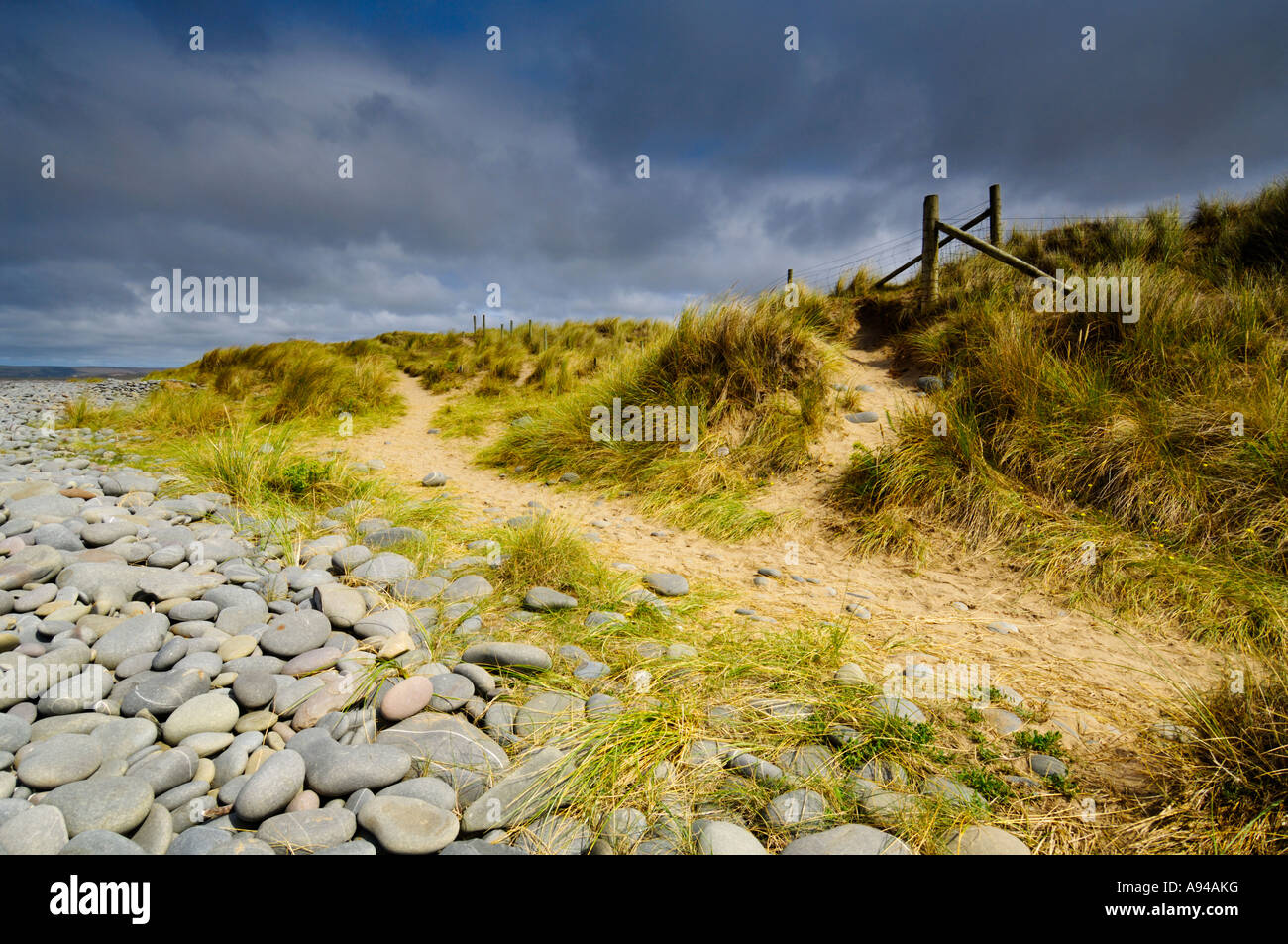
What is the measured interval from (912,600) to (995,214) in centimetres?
836

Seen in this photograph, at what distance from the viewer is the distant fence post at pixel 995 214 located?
9.07 metres

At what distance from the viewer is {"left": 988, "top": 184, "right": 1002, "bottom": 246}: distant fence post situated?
9.07m

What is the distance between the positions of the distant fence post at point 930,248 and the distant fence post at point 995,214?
149 centimetres

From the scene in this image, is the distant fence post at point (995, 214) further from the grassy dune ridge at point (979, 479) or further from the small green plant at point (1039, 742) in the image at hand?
the small green plant at point (1039, 742)

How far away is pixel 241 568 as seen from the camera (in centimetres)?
325

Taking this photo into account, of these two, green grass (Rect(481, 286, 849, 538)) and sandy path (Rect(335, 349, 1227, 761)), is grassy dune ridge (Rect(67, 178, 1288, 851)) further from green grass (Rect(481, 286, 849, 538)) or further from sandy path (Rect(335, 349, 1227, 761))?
sandy path (Rect(335, 349, 1227, 761))

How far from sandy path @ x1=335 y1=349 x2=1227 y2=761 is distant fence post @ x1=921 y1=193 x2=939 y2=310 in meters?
2.59

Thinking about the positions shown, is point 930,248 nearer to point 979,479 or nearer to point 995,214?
point 995,214

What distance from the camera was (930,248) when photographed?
845 cm

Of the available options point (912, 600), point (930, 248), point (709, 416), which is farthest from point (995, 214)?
point (912, 600)
